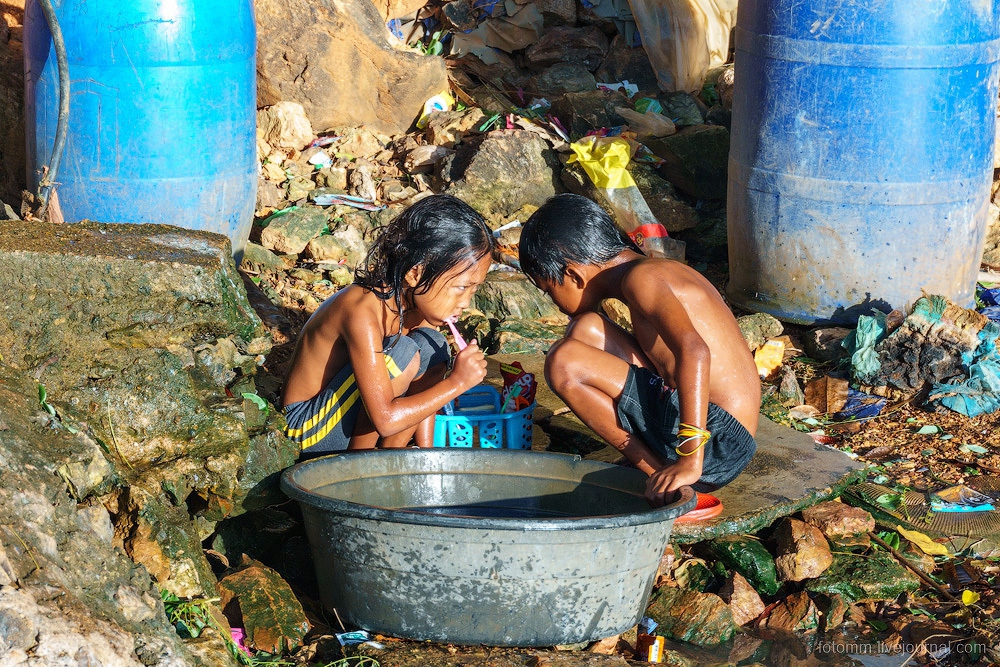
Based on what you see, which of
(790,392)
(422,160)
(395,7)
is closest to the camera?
(790,392)

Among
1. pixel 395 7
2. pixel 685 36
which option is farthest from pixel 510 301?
pixel 395 7

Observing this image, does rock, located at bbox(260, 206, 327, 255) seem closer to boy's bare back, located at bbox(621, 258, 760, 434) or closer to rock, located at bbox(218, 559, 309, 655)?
boy's bare back, located at bbox(621, 258, 760, 434)

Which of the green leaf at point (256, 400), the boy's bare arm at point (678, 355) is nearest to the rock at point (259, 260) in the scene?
the green leaf at point (256, 400)

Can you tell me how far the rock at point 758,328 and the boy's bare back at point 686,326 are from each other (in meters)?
1.62

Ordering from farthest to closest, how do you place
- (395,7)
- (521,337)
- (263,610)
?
(395,7)
(521,337)
(263,610)

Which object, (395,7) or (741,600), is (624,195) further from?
(741,600)

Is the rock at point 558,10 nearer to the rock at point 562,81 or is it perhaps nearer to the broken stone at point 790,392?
the rock at point 562,81

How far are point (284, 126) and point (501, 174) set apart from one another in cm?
137

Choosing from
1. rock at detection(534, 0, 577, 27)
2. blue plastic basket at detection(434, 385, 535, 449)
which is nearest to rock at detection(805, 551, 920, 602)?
blue plastic basket at detection(434, 385, 535, 449)

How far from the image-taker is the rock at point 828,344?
15.6 ft

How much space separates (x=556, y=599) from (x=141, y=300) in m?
1.44

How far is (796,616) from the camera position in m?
3.03

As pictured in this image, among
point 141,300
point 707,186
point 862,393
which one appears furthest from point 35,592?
point 707,186

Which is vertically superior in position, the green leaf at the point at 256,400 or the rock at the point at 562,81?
the rock at the point at 562,81
